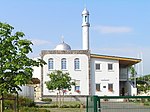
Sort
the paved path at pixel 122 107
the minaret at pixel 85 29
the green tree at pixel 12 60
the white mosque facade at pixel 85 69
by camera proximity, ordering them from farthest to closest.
A: 1. the minaret at pixel 85 29
2. the white mosque facade at pixel 85 69
3. the green tree at pixel 12 60
4. the paved path at pixel 122 107

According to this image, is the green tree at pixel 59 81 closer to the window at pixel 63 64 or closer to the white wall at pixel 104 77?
the window at pixel 63 64

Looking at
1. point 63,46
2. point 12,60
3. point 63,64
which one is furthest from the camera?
point 63,46

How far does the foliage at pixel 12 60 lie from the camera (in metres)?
17.0

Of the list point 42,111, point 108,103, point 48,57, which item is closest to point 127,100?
point 108,103

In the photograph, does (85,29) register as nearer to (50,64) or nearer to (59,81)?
(50,64)

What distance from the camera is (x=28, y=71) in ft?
55.7

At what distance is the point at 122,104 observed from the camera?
11.7 metres

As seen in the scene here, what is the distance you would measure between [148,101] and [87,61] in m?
52.1

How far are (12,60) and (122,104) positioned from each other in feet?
22.4

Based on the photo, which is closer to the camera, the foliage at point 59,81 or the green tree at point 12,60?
the green tree at point 12,60

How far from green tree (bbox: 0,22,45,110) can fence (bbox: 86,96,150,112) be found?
18.8ft

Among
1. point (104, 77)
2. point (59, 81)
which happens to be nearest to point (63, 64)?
point (104, 77)

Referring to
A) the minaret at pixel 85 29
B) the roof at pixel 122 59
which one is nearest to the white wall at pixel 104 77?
the roof at pixel 122 59

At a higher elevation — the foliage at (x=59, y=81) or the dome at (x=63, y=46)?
the dome at (x=63, y=46)
